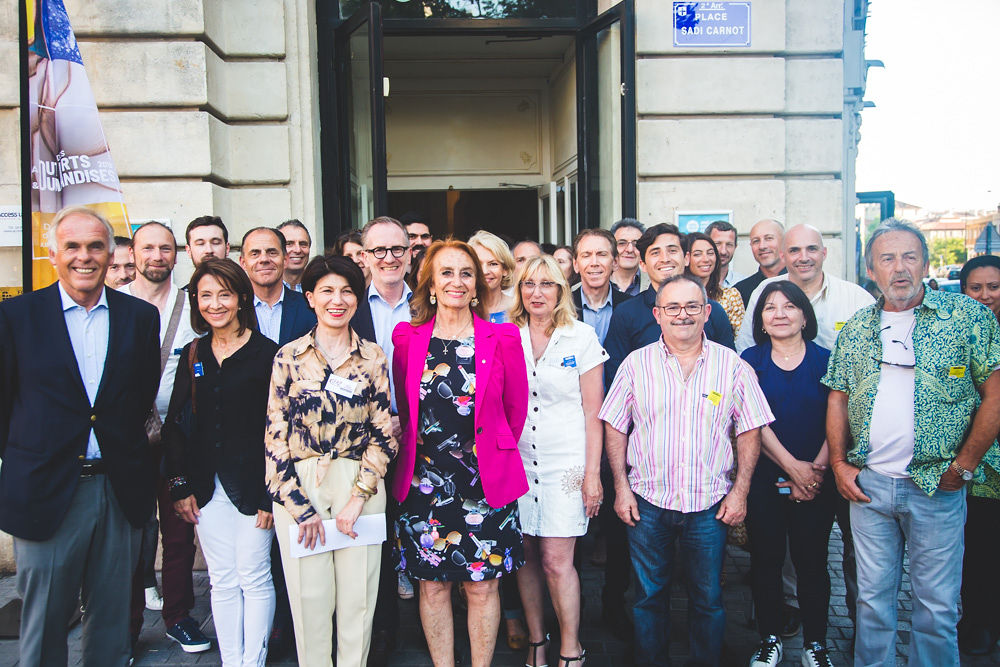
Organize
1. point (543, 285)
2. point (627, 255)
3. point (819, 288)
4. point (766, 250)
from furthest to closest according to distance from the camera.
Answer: point (766, 250)
point (627, 255)
point (819, 288)
point (543, 285)

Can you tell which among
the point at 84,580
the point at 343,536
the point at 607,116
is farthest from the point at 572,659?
the point at 607,116

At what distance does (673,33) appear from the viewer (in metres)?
6.68

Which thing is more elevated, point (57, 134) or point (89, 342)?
point (57, 134)

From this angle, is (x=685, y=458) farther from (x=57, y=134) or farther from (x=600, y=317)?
(x=57, y=134)

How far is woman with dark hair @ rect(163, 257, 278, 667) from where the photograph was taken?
3387 millimetres

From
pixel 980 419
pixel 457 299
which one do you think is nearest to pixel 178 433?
pixel 457 299

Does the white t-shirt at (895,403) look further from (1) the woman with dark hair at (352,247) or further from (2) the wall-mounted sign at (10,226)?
(2) the wall-mounted sign at (10,226)

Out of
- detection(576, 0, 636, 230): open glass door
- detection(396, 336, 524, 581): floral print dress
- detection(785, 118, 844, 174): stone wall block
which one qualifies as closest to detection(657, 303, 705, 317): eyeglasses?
detection(396, 336, 524, 581): floral print dress

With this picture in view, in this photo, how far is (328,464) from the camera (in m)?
3.22

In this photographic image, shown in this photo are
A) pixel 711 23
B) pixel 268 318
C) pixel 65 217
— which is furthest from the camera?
pixel 711 23

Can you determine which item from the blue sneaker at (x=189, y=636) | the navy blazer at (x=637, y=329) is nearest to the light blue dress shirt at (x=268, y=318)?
the blue sneaker at (x=189, y=636)

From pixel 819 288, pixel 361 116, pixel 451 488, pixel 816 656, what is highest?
pixel 361 116

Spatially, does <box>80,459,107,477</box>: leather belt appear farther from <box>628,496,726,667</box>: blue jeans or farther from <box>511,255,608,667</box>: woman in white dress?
<box>628,496,726,667</box>: blue jeans

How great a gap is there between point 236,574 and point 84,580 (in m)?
0.63
